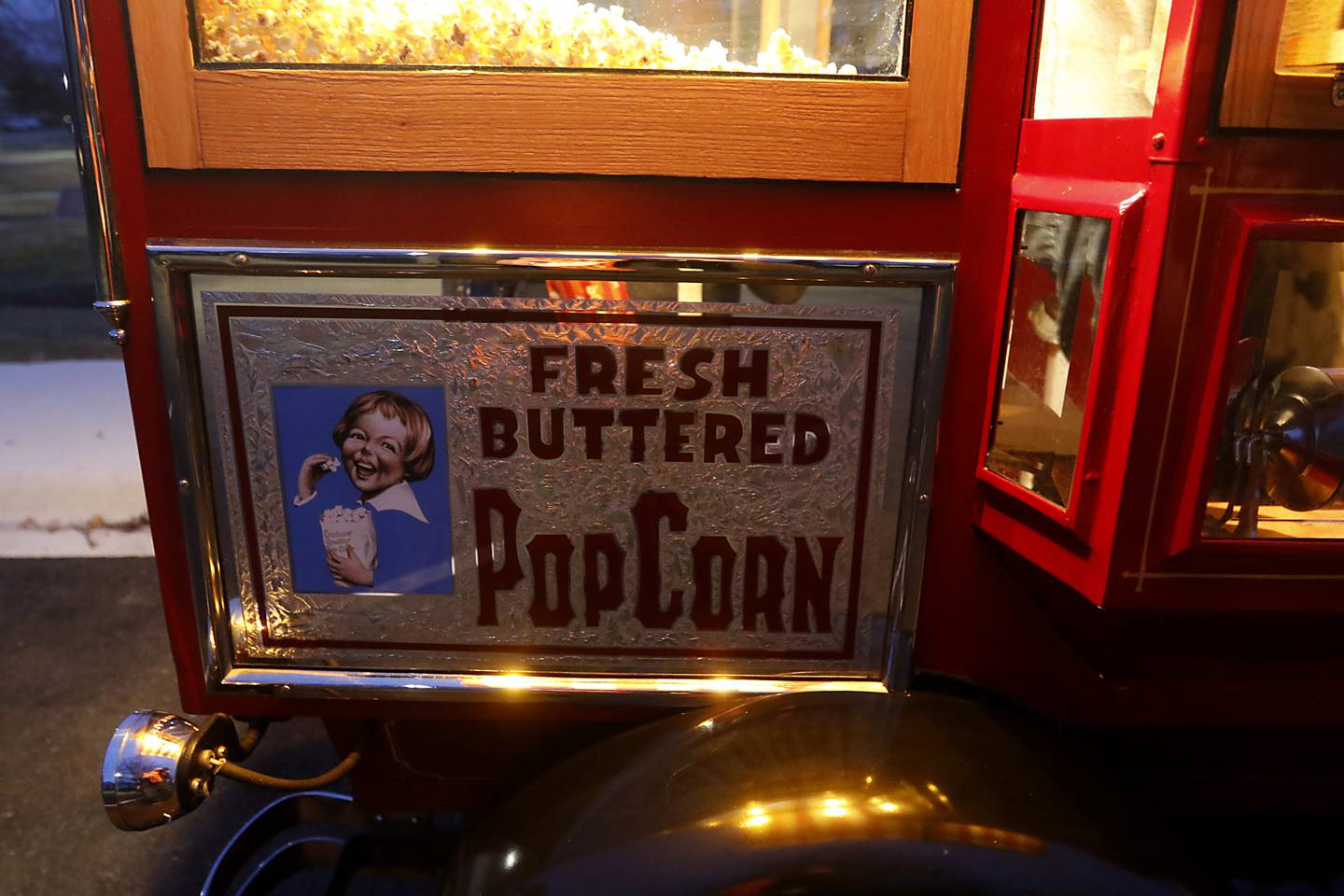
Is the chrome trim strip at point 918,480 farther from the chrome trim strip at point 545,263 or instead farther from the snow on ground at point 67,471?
the snow on ground at point 67,471

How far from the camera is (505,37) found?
112cm

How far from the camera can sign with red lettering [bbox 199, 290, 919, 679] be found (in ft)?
3.74

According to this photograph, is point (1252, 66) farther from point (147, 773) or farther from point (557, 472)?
point (147, 773)

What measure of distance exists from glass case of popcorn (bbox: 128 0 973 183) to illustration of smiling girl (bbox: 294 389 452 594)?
12.3 inches

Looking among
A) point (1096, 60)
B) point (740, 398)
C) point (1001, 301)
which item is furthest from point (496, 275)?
point (1096, 60)

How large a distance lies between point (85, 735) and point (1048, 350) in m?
2.20

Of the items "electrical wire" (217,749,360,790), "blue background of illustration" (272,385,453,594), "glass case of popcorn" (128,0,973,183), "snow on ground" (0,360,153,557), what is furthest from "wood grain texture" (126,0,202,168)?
"snow on ground" (0,360,153,557)

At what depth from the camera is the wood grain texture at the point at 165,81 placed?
1053 millimetres

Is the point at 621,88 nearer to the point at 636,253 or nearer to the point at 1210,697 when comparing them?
the point at 636,253

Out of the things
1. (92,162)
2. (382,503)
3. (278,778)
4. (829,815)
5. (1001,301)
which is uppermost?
(92,162)

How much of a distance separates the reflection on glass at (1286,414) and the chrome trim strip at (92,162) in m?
1.31

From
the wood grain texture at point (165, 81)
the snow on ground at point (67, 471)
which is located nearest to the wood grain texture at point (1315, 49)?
the wood grain texture at point (165, 81)

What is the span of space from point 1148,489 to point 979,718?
340 millimetres

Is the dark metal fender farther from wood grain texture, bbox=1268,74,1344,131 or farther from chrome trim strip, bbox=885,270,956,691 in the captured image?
wood grain texture, bbox=1268,74,1344,131
